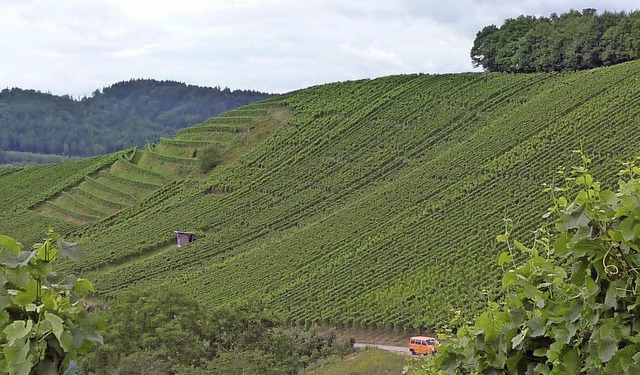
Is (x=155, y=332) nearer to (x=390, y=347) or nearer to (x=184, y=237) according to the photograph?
(x=390, y=347)

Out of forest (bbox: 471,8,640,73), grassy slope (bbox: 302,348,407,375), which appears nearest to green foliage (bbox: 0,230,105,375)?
grassy slope (bbox: 302,348,407,375)

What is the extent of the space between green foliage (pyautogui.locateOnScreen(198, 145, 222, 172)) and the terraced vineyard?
96cm

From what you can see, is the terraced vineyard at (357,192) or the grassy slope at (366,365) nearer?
the grassy slope at (366,365)

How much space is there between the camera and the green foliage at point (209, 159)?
7425 cm

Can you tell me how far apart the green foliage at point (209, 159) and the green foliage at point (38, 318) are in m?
70.5

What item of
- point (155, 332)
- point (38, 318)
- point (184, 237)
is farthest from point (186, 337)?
point (184, 237)

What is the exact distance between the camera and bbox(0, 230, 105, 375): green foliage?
3.89m

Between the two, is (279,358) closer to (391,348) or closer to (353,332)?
(391,348)

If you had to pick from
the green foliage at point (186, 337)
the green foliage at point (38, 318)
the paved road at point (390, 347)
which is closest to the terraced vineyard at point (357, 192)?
the paved road at point (390, 347)

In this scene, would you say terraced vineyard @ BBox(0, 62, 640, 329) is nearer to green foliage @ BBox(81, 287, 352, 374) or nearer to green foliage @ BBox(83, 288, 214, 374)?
green foliage @ BBox(81, 287, 352, 374)

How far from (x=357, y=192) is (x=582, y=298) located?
56.8 m

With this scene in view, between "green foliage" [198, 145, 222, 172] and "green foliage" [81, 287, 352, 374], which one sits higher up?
"green foliage" [198, 145, 222, 172]

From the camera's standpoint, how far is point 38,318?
407cm

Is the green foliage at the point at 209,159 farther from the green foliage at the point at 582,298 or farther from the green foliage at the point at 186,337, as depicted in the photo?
the green foliage at the point at 582,298
